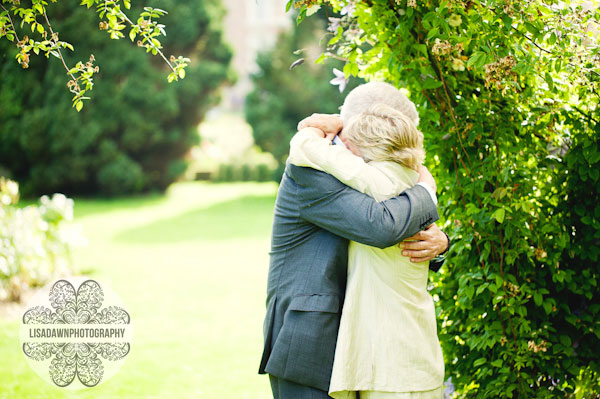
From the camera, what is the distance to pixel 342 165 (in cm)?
213

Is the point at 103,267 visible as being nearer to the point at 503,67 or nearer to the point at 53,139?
the point at 503,67

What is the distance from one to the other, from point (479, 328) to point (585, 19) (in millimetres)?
1474

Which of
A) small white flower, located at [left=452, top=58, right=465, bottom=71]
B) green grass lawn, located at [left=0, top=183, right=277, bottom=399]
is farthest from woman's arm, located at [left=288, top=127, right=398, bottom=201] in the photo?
green grass lawn, located at [left=0, top=183, right=277, bottom=399]

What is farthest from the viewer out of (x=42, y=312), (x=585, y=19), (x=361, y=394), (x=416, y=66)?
(x=42, y=312)

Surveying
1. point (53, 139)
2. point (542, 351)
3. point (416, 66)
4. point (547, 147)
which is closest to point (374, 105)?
point (416, 66)

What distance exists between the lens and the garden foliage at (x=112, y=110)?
16.4m

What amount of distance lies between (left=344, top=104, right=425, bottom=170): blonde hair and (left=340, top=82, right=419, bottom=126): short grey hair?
33mm

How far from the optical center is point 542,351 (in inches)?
112

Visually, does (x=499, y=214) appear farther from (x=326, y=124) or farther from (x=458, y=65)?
(x=326, y=124)

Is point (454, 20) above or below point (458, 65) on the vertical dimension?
above

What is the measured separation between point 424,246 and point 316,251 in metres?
0.40

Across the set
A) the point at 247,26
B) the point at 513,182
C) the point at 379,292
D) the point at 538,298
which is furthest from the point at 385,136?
the point at 247,26

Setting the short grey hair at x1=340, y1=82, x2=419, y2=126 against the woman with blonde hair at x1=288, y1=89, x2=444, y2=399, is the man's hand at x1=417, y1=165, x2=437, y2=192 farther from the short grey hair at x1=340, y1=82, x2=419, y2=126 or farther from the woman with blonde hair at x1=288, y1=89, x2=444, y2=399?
the short grey hair at x1=340, y1=82, x2=419, y2=126

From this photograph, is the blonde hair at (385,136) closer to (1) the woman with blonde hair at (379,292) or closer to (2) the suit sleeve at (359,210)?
(1) the woman with blonde hair at (379,292)
